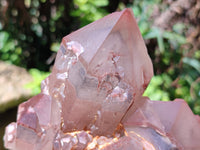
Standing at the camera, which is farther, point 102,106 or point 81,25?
point 81,25

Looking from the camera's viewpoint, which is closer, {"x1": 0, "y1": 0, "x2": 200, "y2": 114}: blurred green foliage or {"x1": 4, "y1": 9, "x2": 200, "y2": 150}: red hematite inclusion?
{"x1": 4, "y1": 9, "x2": 200, "y2": 150}: red hematite inclusion

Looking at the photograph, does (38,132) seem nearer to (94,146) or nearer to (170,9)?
(94,146)

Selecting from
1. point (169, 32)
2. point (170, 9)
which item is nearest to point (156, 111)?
point (169, 32)

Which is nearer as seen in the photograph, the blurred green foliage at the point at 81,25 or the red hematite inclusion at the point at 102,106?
the red hematite inclusion at the point at 102,106
